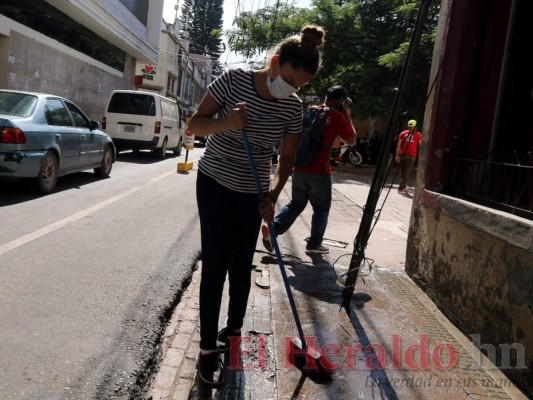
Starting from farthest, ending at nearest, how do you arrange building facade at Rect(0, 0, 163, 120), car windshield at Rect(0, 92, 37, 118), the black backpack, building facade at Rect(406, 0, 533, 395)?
building facade at Rect(0, 0, 163, 120) < car windshield at Rect(0, 92, 37, 118) < the black backpack < building facade at Rect(406, 0, 533, 395)

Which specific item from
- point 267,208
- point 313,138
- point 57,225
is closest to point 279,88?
point 267,208

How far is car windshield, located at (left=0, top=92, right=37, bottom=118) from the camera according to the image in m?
6.86

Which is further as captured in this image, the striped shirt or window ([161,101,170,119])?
window ([161,101,170,119])

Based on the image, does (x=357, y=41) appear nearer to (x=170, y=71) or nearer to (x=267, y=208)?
(x=267, y=208)

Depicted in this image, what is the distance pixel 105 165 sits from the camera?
9.65 meters

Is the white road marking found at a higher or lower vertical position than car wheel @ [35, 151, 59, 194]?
lower

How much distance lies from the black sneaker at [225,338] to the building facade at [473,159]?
5.37 feet

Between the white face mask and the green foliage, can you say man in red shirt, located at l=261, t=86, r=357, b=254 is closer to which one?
the white face mask

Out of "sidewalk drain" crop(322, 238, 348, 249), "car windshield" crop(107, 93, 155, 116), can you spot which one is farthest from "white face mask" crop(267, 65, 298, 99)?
"car windshield" crop(107, 93, 155, 116)

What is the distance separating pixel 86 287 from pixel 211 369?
156 centimetres

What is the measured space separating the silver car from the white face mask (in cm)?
512

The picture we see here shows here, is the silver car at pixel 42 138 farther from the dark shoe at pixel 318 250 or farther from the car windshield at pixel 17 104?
the dark shoe at pixel 318 250

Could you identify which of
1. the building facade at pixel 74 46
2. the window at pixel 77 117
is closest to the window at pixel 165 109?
the building facade at pixel 74 46

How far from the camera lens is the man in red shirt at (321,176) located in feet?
16.2
